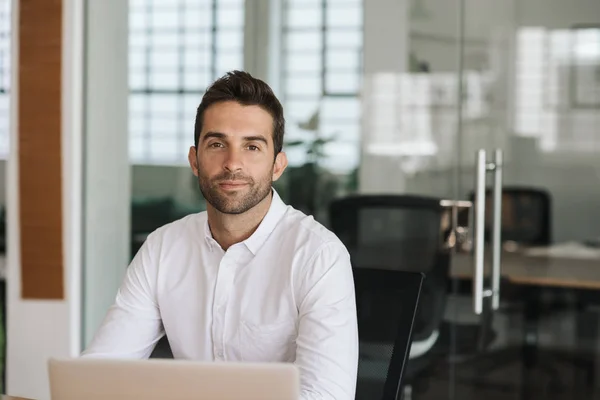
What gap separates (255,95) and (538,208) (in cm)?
155

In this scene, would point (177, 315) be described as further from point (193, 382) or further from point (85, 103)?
point (85, 103)

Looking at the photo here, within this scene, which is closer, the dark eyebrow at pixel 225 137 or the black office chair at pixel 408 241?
the dark eyebrow at pixel 225 137

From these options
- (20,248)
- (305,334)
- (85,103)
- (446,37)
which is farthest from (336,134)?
(305,334)

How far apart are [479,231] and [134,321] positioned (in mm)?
1506

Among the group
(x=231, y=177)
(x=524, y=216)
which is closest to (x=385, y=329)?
(x=231, y=177)

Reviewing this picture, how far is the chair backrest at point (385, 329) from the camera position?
2.04m

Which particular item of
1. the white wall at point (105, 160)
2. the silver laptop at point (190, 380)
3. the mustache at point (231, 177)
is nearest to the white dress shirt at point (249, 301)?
the mustache at point (231, 177)

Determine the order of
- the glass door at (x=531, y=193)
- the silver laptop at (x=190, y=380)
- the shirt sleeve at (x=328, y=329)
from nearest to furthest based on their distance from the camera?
the silver laptop at (x=190, y=380) < the shirt sleeve at (x=328, y=329) < the glass door at (x=531, y=193)

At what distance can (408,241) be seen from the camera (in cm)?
353

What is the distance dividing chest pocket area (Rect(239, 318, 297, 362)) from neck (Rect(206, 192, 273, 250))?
0.64ft

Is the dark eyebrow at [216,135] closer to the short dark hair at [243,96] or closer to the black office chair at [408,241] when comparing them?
the short dark hair at [243,96]

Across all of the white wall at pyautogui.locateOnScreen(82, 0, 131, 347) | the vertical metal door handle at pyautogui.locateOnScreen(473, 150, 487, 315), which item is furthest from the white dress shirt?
the white wall at pyautogui.locateOnScreen(82, 0, 131, 347)

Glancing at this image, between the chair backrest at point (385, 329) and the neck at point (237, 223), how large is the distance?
28cm

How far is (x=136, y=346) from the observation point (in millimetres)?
2152
